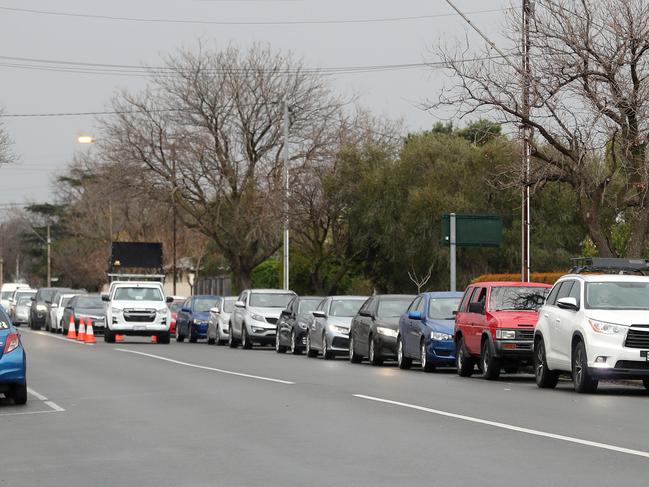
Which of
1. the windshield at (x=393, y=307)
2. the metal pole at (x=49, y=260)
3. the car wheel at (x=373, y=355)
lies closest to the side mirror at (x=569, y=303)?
the car wheel at (x=373, y=355)

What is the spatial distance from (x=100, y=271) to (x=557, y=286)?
85725 millimetres

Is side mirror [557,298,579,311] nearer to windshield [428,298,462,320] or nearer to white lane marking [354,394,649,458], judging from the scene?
white lane marking [354,394,649,458]

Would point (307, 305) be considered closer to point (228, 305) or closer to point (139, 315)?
point (228, 305)

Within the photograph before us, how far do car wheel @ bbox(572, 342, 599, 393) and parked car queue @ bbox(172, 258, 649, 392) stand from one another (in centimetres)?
1

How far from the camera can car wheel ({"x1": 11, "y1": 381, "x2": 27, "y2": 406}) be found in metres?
19.4

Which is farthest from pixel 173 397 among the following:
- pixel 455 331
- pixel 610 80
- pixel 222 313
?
pixel 222 313

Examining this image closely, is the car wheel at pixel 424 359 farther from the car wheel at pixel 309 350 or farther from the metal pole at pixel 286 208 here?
the metal pole at pixel 286 208

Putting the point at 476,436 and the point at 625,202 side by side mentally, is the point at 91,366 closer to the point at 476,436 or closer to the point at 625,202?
the point at 625,202

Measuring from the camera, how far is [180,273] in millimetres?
112438

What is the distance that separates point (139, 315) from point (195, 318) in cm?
471

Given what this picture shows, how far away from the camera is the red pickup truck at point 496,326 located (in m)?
25.2

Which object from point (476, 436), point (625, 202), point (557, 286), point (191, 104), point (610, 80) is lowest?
point (476, 436)

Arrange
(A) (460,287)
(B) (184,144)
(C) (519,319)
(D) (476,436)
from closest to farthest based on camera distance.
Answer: (D) (476,436) < (C) (519,319) < (A) (460,287) < (B) (184,144)

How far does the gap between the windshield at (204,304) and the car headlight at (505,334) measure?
1041 inches
